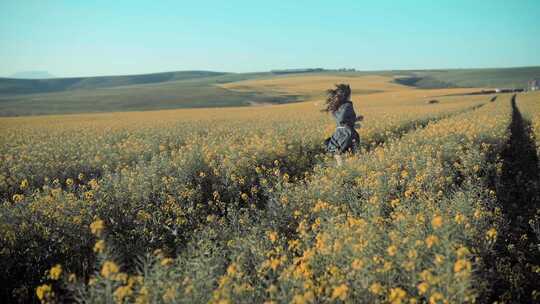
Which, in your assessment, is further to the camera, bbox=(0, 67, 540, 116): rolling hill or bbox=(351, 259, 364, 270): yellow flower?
bbox=(0, 67, 540, 116): rolling hill

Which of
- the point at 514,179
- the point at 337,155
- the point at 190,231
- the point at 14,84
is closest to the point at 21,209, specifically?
the point at 190,231

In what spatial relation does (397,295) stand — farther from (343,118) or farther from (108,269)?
(343,118)

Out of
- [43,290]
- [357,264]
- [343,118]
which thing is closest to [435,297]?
[357,264]

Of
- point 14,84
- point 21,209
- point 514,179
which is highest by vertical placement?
point 14,84

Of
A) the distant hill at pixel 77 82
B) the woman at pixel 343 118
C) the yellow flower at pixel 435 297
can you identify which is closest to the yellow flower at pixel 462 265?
the yellow flower at pixel 435 297

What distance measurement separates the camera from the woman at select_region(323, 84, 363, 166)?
916cm

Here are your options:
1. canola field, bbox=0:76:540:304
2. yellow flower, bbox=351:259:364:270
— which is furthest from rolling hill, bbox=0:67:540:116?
A: yellow flower, bbox=351:259:364:270

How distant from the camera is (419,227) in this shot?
4.23 meters

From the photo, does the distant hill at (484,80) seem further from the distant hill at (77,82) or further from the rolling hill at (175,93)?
the distant hill at (77,82)

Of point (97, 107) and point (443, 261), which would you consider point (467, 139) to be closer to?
point (443, 261)

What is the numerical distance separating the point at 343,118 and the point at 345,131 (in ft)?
1.04

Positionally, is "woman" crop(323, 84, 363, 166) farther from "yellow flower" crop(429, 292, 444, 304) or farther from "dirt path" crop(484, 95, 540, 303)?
"yellow flower" crop(429, 292, 444, 304)

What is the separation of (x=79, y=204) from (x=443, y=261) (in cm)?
455

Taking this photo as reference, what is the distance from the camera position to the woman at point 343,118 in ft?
30.1
